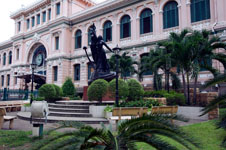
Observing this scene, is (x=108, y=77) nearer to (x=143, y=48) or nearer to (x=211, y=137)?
(x=211, y=137)

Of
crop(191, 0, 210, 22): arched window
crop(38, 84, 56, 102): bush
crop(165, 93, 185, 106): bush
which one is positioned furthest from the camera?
crop(191, 0, 210, 22): arched window

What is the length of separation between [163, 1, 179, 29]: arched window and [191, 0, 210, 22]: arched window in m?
1.80

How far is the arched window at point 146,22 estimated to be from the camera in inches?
930

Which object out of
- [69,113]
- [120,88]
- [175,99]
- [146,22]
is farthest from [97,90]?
[146,22]

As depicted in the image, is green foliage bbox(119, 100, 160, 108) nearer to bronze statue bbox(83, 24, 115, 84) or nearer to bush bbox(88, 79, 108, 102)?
bush bbox(88, 79, 108, 102)

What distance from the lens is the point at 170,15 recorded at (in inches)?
867

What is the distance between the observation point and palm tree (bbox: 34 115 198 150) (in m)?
2.70

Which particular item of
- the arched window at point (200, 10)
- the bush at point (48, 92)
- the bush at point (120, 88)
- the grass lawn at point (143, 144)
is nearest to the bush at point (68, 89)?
the bush at point (48, 92)

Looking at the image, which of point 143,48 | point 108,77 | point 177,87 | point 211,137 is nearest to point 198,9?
point 143,48

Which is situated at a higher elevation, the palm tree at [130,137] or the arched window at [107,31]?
the arched window at [107,31]

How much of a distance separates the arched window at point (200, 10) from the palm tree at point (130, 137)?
19.4 m

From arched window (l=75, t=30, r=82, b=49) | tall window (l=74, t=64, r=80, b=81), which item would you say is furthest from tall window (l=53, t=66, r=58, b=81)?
arched window (l=75, t=30, r=82, b=49)

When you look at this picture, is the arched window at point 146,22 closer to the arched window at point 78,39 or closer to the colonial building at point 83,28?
the colonial building at point 83,28

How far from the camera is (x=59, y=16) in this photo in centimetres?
3164
